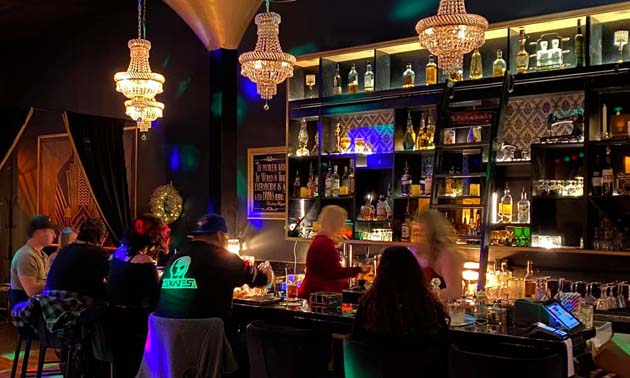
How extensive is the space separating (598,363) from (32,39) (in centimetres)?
889

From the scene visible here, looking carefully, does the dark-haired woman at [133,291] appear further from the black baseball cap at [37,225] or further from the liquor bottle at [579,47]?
the liquor bottle at [579,47]

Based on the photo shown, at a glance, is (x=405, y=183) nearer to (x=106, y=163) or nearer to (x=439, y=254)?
(x=439, y=254)

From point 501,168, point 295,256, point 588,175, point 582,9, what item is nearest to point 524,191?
point 501,168

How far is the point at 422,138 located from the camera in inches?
234

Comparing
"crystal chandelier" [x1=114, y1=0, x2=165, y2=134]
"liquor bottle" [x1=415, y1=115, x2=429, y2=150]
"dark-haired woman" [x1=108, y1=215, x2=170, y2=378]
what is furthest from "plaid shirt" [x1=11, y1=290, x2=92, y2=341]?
"liquor bottle" [x1=415, y1=115, x2=429, y2=150]

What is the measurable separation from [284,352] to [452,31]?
204 cm

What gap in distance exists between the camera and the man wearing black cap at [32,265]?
5285 mm

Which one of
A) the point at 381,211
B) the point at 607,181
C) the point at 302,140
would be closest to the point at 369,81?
the point at 302,140

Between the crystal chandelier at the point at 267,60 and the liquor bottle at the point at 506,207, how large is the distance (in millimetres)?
1971

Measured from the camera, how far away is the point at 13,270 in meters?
5.42

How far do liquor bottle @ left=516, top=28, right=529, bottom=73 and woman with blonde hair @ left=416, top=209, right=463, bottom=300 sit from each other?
1472 millimetres

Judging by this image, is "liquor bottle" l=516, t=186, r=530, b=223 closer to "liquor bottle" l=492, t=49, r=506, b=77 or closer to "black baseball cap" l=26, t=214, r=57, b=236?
"liquor bottle" l=492, t=49, r=506, b=77

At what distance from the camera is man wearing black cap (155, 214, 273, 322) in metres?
3.86

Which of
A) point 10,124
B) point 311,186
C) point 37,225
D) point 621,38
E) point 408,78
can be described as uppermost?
point 621,38
